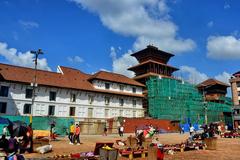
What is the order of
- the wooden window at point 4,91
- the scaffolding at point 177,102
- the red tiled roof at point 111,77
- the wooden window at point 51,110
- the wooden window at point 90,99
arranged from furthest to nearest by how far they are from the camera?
the scaffolding at point 177,102, the red tiled roof at point 111,77, the wooden window at point 90,99, the wooden window at point 51,110, the wooden window at point 4,91

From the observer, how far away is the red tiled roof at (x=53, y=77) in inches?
1700

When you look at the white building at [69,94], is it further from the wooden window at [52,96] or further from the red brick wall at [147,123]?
the red brick wall at [147,123]

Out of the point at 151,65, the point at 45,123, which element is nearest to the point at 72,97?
the point at 45,123

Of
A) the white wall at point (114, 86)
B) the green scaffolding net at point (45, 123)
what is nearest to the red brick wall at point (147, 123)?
the white wall at point (114, 86)

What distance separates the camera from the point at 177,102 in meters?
61.1

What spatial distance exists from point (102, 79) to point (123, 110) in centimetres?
780

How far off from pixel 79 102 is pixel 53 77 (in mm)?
6397

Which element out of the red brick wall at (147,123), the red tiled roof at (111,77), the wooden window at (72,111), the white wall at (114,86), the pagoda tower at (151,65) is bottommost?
the red brick wall at (147,123)

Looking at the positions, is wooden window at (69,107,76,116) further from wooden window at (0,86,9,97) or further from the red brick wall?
wooden window at (0,86,9,97)

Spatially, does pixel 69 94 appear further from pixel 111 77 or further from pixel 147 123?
pixel 147 123

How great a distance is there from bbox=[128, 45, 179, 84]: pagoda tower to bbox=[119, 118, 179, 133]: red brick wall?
13782mm

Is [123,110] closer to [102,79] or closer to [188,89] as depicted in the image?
→ [102,79]

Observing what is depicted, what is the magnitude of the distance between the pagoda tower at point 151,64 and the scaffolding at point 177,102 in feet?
17.2

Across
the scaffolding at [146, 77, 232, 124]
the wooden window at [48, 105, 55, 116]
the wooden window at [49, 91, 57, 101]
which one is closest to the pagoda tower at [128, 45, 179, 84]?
the scaffolding at [146, 77, 232, 124]
